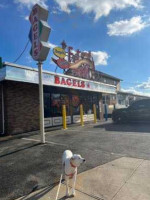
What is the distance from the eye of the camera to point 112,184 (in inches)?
140

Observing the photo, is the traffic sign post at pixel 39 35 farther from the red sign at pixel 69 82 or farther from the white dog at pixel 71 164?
the white dog at pixel 71 164

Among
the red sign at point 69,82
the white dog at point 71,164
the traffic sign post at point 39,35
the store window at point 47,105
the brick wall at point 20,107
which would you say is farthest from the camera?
the store window at point 47,105

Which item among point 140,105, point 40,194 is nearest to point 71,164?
point 40,194

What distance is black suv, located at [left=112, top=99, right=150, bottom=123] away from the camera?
12.7 m

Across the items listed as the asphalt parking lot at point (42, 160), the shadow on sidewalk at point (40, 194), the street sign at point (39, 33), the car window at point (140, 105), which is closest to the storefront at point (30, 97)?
the street sign at point (39, 33)

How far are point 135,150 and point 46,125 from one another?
305 inches

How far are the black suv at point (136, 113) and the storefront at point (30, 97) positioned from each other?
336 cm

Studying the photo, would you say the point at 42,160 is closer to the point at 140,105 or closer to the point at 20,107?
the point at 20,107

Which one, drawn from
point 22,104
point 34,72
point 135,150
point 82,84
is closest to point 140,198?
point 135,150

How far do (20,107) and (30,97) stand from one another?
3.44 ft

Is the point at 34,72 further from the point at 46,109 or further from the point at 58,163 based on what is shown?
the point at 58,163

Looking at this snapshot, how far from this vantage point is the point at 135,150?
5.92 meters

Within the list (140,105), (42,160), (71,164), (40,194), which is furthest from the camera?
(140,105)

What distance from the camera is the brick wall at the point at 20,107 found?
9953 mm
